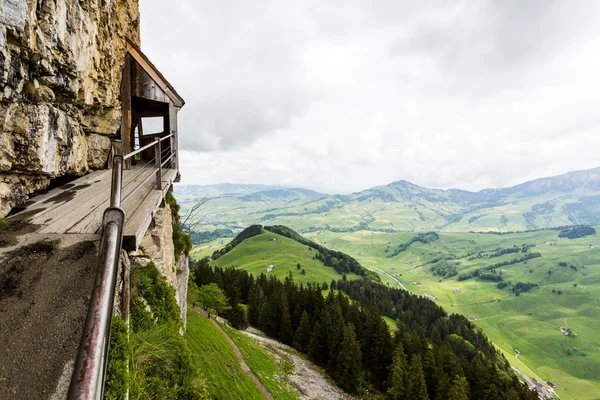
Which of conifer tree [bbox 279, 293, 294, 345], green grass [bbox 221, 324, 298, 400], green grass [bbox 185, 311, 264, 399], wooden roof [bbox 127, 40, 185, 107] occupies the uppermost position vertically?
wooden roof [bbox 127, 40, 185, 107]

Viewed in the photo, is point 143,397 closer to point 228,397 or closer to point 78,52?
point 78,52

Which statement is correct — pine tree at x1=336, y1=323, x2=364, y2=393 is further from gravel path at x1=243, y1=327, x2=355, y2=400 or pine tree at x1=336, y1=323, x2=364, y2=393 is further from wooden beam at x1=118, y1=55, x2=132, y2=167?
wooden beam at x1=118, y1=55, x2=132, y2=167

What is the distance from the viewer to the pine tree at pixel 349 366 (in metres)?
48.8

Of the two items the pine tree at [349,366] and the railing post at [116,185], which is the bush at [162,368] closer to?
the railing post at [116,185]

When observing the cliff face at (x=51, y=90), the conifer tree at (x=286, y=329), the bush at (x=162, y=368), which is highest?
the cliff face at (x=51, y=90)

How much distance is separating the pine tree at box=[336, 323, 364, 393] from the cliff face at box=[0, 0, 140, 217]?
49134 millimetres

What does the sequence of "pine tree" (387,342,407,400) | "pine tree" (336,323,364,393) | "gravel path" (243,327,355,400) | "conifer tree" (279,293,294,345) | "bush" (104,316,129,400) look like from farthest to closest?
"conifer tree" (279,293,294,345), "pine tree" (336,323,364,393), "pine tree" (387,342,407,400), "gravel path" (243,327,355,400), "bush" (104,316,129,400)

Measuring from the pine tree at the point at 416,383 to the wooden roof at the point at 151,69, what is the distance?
157 ft

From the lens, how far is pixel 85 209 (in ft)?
23.0

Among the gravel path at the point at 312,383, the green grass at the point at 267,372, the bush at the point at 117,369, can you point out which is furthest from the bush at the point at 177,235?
the gravel path at the point at 312,383

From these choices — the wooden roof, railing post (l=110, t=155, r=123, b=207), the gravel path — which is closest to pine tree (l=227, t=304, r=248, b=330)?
the gravel path

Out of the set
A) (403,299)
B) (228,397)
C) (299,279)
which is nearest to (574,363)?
(403,299)

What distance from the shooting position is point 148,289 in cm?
761

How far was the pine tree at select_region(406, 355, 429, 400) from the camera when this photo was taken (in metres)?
40.7
